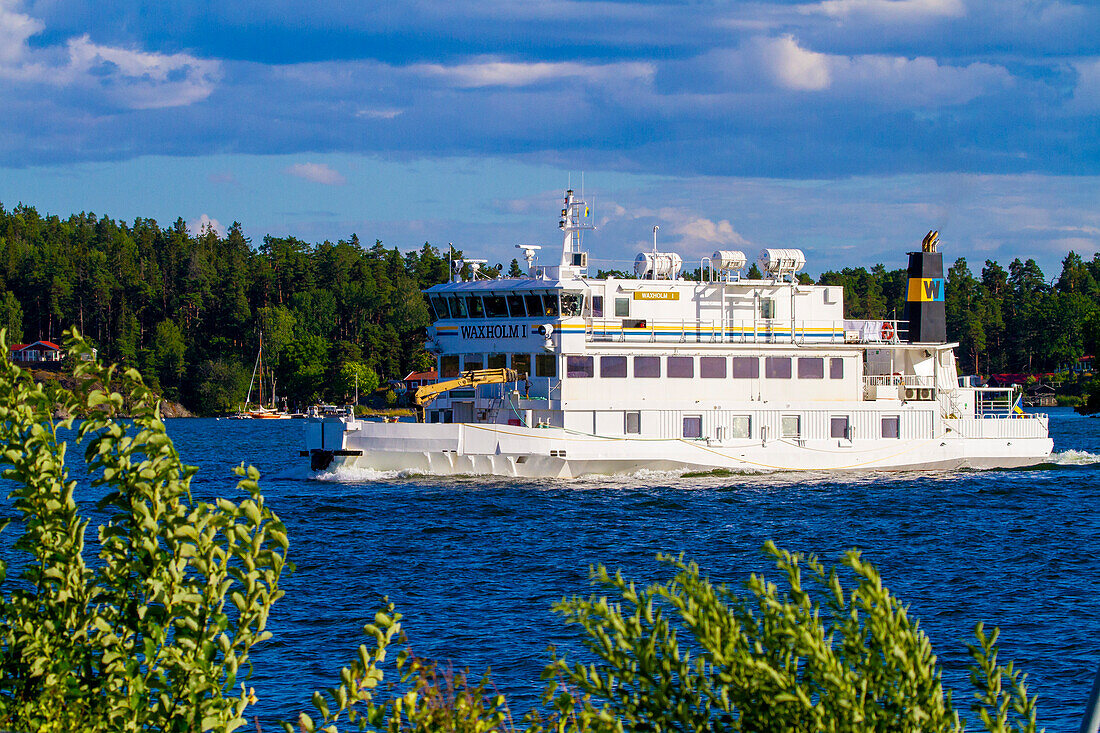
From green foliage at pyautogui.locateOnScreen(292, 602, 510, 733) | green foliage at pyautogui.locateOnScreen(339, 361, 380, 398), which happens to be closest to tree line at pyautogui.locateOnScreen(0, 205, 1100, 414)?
Result: green foliage at pyautogui.locateOnScreen(339, 361, 380, 398)

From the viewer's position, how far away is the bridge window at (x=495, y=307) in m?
36.5

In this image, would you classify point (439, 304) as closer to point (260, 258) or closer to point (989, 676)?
point (989, 676)

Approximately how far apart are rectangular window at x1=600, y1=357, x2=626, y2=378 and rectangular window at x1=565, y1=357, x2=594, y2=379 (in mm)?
343

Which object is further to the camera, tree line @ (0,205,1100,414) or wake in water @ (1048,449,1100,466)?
tree line @ (0,205,1100,414)

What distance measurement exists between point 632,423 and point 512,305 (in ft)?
17.3

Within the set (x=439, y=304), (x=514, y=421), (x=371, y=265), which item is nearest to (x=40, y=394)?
(x=514, y=421)

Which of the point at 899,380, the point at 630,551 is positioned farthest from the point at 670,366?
the point at 630,551

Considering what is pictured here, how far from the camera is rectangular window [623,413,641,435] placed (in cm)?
3512

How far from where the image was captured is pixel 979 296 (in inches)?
6368

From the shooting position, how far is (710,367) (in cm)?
3606

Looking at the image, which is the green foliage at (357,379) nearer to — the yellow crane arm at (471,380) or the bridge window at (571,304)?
the yellow crane arm at (471,380)

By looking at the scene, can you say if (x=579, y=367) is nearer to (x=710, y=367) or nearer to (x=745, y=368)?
(x=710, y=367)

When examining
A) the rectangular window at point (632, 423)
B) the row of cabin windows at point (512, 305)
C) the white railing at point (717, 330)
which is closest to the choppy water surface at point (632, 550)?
the rectangular window at point (632, 423)

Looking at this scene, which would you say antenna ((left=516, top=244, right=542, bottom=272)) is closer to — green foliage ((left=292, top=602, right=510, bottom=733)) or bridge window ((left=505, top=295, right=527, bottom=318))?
bridge window ((left=505, top=295, right=527, bottom=318))
